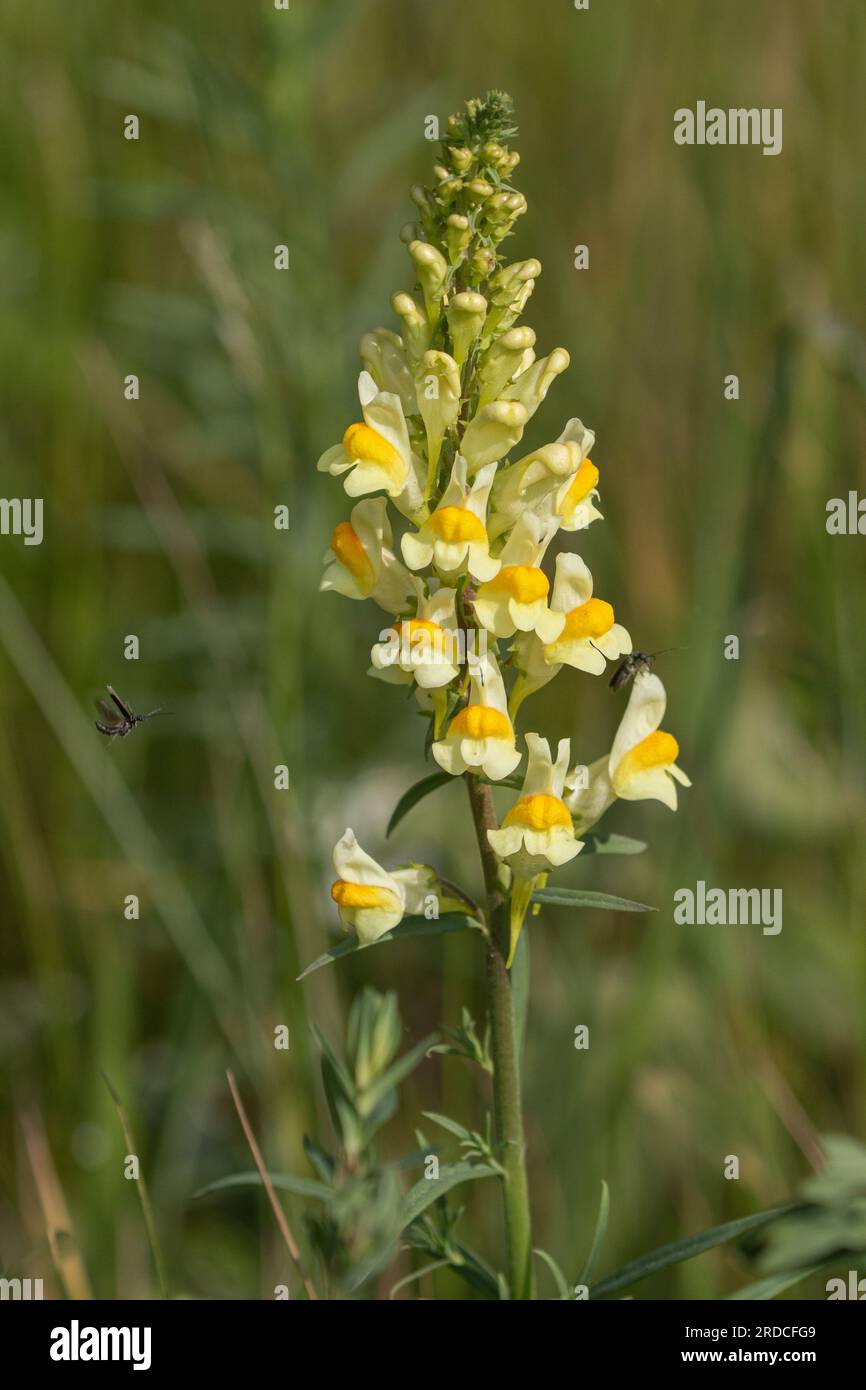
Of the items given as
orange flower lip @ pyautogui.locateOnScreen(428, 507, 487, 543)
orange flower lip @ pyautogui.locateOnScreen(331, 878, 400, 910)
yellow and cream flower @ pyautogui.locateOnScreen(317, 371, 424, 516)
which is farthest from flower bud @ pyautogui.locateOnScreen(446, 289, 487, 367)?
orange flower lip @ pyautogui.locateOnScreen(331, 878, 400, 910)

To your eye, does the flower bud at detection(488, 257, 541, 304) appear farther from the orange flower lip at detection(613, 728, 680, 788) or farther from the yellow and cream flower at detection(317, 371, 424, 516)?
the orange flower lip at detection(613, 728, 680, 788)

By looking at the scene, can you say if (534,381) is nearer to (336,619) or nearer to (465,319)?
(465,319)

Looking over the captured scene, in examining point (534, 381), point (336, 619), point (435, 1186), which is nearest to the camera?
point (435, 1186)

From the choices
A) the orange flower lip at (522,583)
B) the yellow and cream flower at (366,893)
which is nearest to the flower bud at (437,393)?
the orange flower lip at (522,583)

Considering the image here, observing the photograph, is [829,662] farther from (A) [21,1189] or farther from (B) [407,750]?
(A) [21,1189]

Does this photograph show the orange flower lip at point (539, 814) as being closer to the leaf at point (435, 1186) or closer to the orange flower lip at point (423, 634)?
the orange flower lip at point (423, 634)

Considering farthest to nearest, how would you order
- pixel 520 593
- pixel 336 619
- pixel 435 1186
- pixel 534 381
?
pixel 336 619
pixel 534 381
pixel 520 593
pixel 435 1186

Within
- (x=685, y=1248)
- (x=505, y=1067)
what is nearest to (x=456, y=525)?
(x=505, y=1067)
